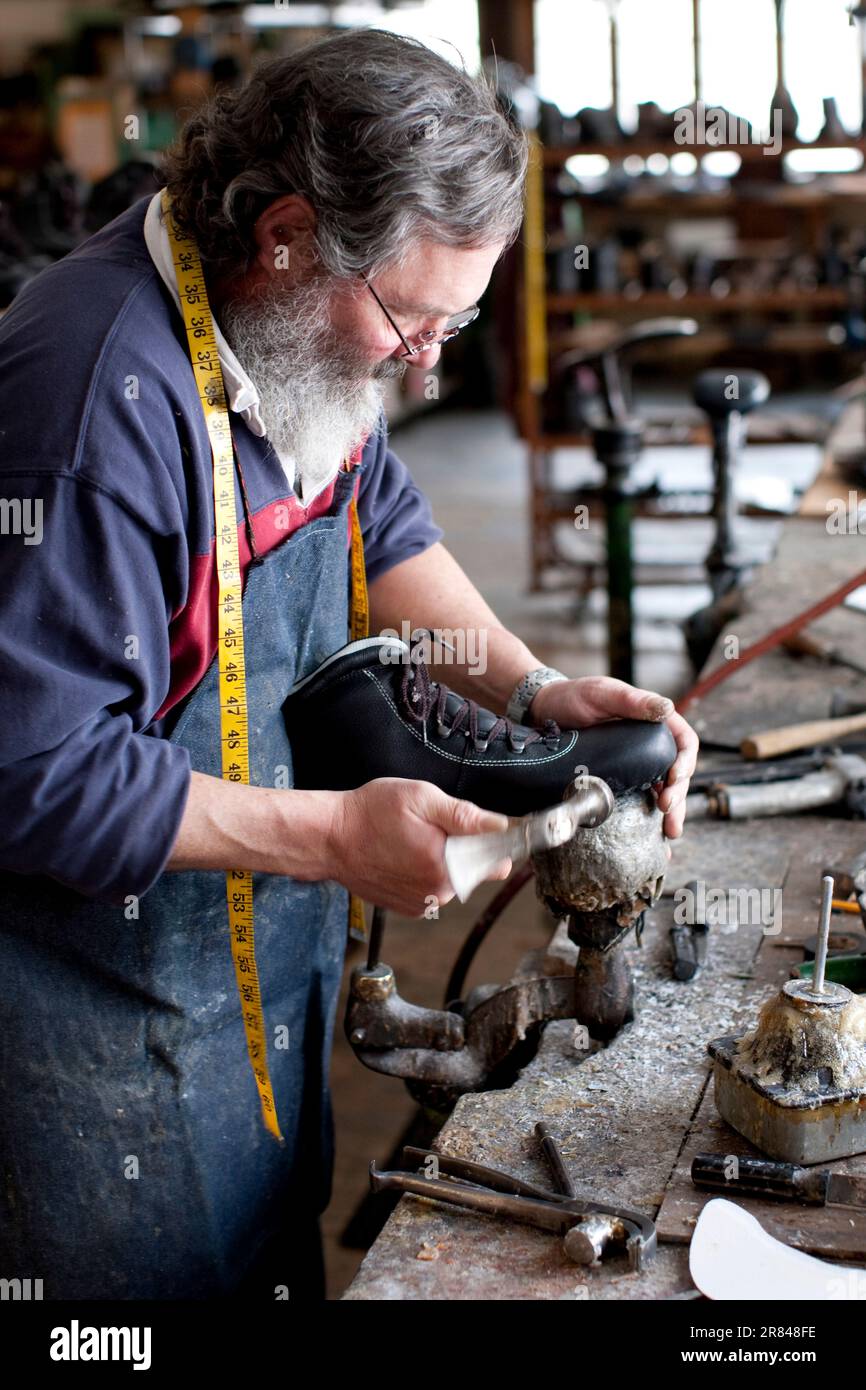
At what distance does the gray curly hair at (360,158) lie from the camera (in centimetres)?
141

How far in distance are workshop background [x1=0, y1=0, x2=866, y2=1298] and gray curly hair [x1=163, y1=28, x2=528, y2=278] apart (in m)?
0.12

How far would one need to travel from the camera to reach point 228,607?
1.53 meters

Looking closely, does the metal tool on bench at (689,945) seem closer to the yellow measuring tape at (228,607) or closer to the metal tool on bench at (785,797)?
the metal tool on bench at (785,797)

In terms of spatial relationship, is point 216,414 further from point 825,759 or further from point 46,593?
point 825,759

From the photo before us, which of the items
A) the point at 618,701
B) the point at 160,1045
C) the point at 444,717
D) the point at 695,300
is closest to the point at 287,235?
the point at 444,717

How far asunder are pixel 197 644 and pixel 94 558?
225 millimetres

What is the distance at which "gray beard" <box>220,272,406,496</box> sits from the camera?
153 cm

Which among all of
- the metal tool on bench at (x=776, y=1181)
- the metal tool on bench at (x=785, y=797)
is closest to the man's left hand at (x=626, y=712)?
the metal tool on bench at (x=776, y=1181)

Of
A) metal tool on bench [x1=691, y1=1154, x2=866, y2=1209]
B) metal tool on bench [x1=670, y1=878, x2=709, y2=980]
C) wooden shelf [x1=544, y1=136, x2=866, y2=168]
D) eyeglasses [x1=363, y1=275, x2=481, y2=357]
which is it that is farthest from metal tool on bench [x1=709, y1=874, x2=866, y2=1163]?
wooden shelf [x1=544, y1=136, x2=866, y2=168]

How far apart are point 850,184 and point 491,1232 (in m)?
8.50

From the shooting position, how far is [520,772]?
65.1 inches

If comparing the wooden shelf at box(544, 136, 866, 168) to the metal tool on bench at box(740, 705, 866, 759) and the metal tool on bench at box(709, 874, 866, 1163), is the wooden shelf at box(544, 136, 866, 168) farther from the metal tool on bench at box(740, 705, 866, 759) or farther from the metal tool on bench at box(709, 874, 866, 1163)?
the metal tool on bench at box(709, 874, 866, 1163)

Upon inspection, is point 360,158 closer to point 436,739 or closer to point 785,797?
point 436,739

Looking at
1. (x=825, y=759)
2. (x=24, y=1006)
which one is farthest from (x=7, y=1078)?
(x=825, y=759)
